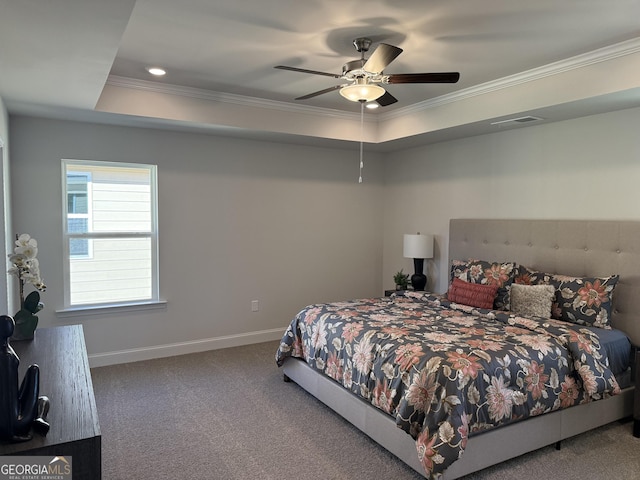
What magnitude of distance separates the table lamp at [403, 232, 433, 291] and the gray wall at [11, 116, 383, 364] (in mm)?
905

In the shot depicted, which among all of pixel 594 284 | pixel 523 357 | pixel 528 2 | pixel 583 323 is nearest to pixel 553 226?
pixel 594 284

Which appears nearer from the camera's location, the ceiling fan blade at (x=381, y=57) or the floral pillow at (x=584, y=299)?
the ceiling fan blade at (x=381, y=57)

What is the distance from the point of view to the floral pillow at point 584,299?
11.1 ft

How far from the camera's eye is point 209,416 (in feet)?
11.0

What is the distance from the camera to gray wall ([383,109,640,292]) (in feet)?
12.0

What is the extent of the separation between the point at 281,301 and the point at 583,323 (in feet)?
10.4

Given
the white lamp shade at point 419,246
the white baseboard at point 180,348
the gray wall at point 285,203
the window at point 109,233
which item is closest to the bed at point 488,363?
the gray wall at point 285,203

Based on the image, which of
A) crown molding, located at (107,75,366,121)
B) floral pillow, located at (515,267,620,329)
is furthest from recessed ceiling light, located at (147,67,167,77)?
floral pillow, located at (515,267,620,329)

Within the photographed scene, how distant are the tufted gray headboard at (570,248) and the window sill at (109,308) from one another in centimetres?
327

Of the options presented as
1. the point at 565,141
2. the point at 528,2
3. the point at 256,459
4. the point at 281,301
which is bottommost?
the point at 256,459

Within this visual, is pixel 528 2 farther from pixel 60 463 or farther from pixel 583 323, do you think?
pixel 60 463

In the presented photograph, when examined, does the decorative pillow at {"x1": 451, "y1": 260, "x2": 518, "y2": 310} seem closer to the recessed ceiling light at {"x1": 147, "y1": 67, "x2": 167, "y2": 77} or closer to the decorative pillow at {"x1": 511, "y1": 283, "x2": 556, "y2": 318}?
the decorative pillow at {"x1": 511, "y1": 283, "x2": 556, "y2": 318}

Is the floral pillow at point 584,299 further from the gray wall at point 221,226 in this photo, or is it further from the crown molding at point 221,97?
the crown molding at point 221,97

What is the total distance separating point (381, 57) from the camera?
2.58 m
